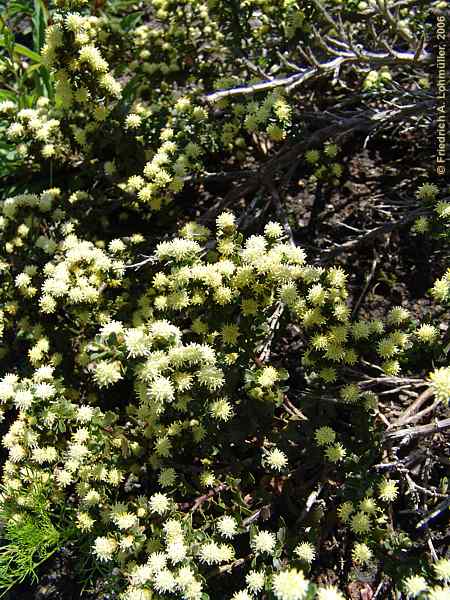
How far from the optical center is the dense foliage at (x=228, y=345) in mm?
1905

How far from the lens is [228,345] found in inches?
81.0

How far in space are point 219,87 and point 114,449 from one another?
6.34ft

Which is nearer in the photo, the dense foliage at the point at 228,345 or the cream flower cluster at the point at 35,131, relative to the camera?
the dense foliage at the point at 228,345

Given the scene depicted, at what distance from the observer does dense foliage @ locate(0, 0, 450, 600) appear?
191 centimetres

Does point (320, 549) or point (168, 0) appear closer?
point (320, 549)

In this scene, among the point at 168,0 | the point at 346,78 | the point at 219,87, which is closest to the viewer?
the point at 219,87

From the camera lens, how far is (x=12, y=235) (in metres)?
2.71

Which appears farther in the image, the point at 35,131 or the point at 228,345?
the point at 35,131

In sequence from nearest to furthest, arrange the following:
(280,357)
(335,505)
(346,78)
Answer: (335,505) → (280,357) → (346,78)

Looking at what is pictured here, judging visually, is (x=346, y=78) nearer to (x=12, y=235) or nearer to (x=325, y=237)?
(x=325, y=237)

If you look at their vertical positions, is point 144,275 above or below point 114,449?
above

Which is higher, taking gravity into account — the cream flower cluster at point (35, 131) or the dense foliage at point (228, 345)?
the cream flower cluster at point (35, 131)

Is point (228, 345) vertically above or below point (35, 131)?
below

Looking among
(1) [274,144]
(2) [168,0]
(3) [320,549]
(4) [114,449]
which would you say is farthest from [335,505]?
(2) [168,0]
